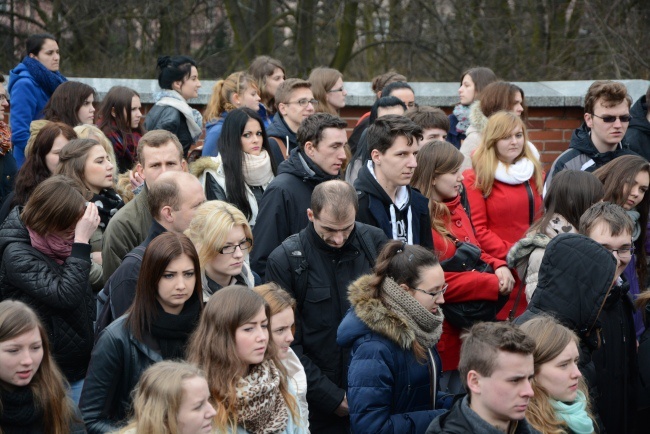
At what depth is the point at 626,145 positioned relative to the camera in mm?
7371

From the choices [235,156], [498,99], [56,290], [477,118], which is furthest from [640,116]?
[56,290]

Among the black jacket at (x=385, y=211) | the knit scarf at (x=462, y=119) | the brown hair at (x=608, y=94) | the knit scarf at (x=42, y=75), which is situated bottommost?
the black jacket at (x=385, y=211)

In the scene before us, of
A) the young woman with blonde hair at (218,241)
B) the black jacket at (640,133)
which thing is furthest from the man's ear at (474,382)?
the black jacket at (640,133)

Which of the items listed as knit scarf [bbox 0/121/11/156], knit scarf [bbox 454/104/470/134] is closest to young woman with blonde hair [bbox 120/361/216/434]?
knit scarf [bbox 0/121/11/156]

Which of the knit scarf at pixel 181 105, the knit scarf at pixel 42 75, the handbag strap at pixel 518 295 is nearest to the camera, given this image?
the handbag strap at pixel 518 295

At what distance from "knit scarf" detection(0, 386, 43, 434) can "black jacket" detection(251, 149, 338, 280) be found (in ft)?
6.69

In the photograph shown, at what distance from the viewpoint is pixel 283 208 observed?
235 inches

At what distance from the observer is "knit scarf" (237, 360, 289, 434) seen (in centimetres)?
409

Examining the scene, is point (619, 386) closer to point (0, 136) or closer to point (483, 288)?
point (483, 288)

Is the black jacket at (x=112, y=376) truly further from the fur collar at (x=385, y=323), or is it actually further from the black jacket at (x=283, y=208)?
the black jacket at (x=283, y=208)

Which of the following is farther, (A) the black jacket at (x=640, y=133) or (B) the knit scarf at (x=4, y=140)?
(A) the black jacket at (x=640, y=133)

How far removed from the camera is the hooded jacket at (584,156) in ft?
23.3

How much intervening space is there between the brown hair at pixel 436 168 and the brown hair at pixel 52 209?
2.11m

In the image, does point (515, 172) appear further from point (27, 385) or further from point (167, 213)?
point (27, 385)
